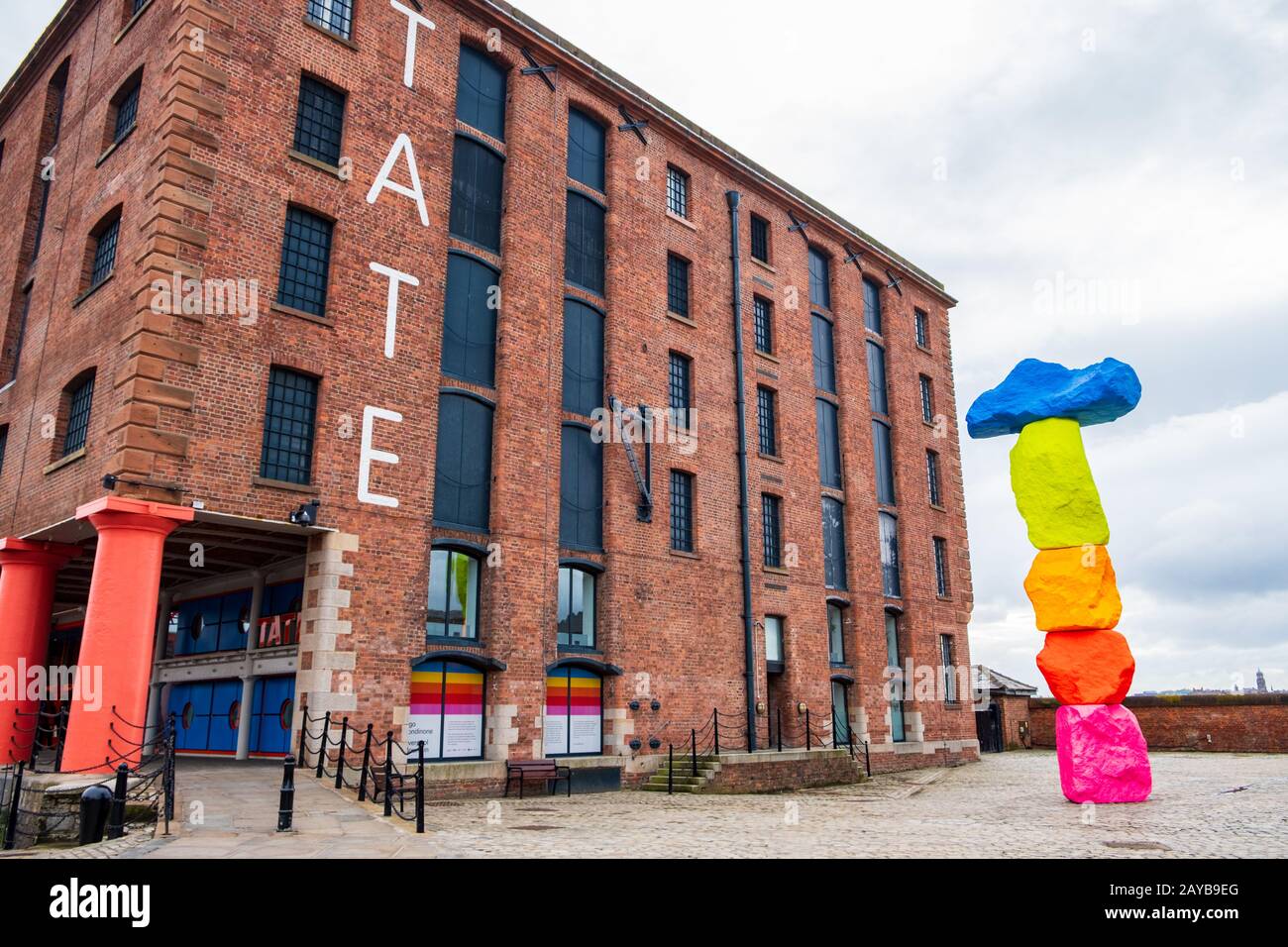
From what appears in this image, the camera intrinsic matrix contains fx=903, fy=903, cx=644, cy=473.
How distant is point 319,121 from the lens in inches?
685

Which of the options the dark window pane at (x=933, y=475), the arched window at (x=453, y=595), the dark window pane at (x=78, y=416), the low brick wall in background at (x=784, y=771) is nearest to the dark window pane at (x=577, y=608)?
the arched window at (x=453, y=595)

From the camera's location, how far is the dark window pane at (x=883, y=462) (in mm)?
29531

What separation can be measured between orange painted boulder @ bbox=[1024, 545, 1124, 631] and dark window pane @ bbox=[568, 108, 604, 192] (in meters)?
13.9

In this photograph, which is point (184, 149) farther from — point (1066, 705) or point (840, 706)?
point (840, 706)

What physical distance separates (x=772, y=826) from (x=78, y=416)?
1419 cm

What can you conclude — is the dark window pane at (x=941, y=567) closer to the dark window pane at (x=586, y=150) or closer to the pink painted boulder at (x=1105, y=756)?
the pink painted boulder at (x=1105, y=756)

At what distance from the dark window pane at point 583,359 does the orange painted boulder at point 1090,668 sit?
11063 millimetres

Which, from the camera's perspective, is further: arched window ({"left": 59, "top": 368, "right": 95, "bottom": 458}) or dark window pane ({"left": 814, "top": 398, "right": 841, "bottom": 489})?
dark window pane ({"left": 814, "top": 398, "right": 841, "bottom": 489})

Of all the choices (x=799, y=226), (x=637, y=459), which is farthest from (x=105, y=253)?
(x=799, y=226)

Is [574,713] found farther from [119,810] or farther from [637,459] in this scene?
[119,810]

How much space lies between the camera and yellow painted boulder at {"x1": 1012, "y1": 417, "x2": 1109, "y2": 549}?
16.2 m

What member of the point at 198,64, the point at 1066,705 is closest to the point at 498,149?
the point at 198,64

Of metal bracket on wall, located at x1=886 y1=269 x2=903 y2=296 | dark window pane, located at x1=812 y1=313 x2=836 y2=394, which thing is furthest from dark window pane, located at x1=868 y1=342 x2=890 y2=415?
metal bracket on wall, located at x1=886 y1=269 x2=903 y2=296

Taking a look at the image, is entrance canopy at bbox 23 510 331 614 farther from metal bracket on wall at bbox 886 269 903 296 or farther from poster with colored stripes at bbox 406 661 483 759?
metal bracket on wall at bbox 886 269 903 296
